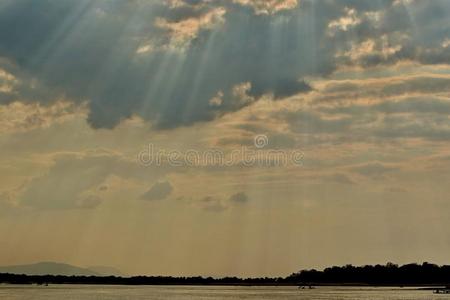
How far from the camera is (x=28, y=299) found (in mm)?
195125

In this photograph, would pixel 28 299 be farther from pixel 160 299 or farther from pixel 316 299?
pixel 316 299

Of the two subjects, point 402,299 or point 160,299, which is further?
point 160,299

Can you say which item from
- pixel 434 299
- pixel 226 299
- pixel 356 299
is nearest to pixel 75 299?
pixel 226 299

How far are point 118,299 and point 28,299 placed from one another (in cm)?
2394

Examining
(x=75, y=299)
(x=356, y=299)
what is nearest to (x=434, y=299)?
(x=356, y=299)

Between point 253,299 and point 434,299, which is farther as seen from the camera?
point 253,299

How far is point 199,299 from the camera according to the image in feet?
639

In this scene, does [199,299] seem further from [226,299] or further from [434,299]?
[434,299]

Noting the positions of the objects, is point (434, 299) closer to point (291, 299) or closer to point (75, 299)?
point (291, 299)

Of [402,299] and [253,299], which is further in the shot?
[253,299]

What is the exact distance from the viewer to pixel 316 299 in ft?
630

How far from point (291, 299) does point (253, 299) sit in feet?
31.9

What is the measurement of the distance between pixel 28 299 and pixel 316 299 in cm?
Answer: 7432

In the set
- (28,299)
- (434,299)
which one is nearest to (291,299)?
(434,299)
